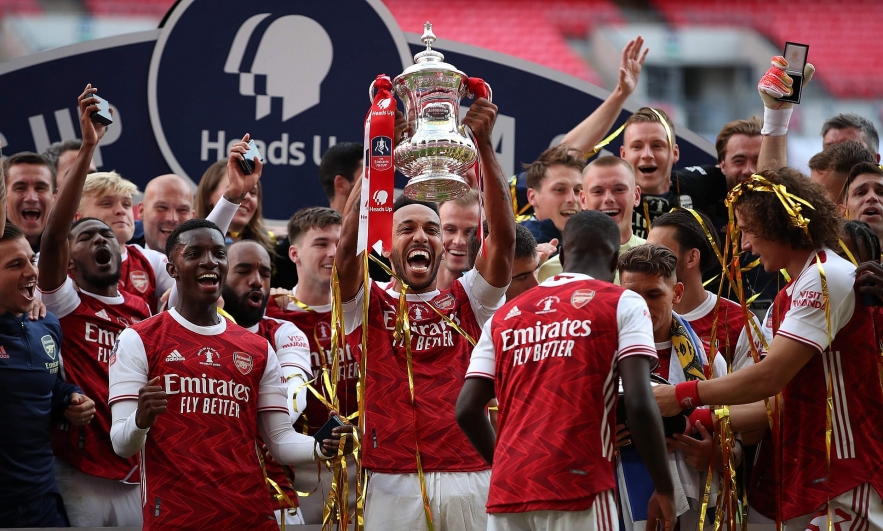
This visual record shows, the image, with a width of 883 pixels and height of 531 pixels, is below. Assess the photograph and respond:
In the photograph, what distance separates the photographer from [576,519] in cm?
355

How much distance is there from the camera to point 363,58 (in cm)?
853

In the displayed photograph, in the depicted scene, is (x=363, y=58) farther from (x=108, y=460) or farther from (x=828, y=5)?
(x=828, y=5)

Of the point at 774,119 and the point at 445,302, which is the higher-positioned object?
the point at 774,119

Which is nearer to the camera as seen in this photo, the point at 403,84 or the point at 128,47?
the point at 403,84

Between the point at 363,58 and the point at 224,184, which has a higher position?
the point at 363,58

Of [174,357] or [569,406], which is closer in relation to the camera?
[569,406]

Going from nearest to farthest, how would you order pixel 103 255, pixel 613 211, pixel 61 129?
pixel 103 255 < pixel 613 211 < pixel 61 129

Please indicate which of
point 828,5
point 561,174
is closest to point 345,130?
point 561,174

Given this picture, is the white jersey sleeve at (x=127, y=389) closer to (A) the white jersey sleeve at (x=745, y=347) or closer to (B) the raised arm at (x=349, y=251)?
(B) the raised arm at (x=349, y=251)

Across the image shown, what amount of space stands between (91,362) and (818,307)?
11.3 ft

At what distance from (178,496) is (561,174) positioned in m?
3.13

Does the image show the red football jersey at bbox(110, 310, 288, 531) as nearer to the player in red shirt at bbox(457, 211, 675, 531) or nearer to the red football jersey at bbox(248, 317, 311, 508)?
the red football jersey at bbox(248, 317, 311, 508)

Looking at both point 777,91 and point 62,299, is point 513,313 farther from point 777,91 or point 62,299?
point 777,91

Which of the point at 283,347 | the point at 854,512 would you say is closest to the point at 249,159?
the point at 283,347
